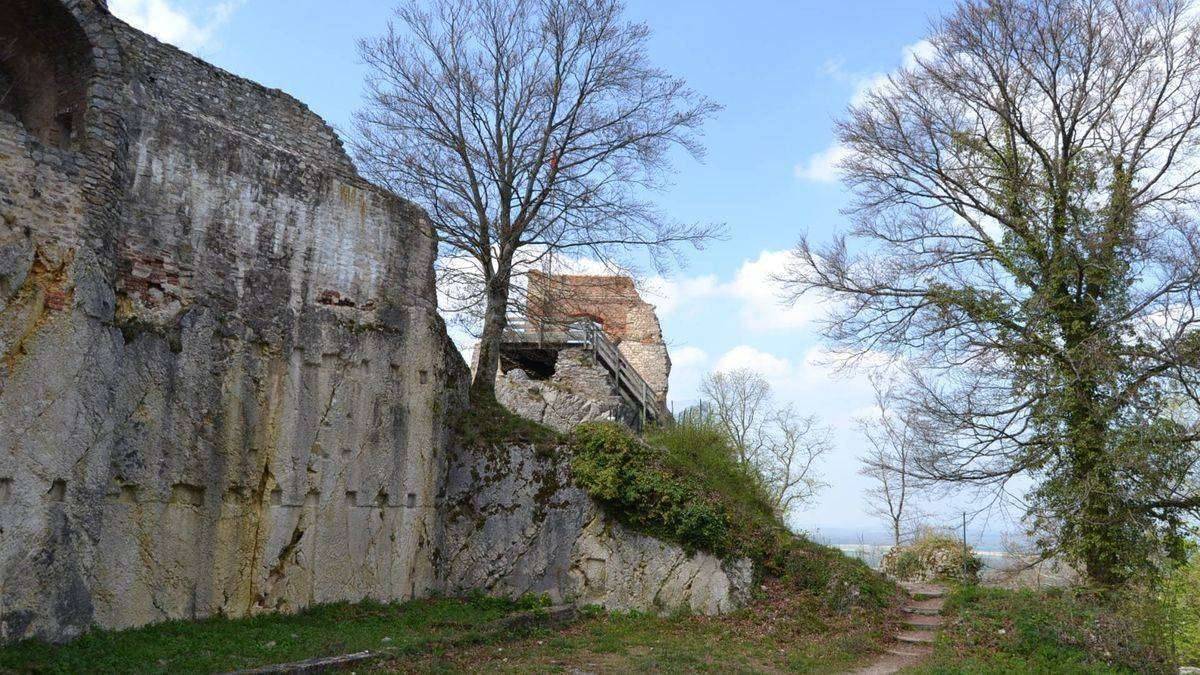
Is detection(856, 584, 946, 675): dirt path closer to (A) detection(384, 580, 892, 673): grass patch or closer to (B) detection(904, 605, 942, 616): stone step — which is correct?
(B) detection(904, 605, 942, 616): stone step

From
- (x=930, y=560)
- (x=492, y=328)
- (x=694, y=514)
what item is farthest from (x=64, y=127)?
(x=930, y=560)

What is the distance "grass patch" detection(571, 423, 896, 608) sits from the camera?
50.5ft

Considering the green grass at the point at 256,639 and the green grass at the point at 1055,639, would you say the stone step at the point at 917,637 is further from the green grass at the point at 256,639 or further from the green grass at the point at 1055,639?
the green grass at the point at 256,639

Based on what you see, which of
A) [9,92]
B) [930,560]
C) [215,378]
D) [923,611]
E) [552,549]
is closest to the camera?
[9,92]

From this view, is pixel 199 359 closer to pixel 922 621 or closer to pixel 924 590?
pixel 922 621

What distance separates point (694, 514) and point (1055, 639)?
18.3 feet

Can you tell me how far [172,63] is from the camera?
13172mm

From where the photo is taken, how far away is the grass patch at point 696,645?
37.2 ft

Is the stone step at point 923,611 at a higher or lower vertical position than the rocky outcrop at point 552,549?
lower

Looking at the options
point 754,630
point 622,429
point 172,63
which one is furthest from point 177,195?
point 754,630

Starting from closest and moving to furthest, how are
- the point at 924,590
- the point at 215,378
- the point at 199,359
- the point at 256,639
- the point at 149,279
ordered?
the point at 256,639
the point at 149,279
the point at 199,359
the point at 215,378
the point at 924,590

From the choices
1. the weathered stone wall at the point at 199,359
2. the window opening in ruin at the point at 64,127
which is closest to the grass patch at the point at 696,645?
the weathered stone wall at the point at 199,359

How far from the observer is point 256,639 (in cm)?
1083

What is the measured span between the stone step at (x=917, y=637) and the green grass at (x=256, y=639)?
629 cm
